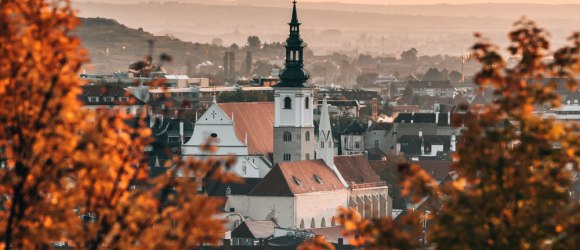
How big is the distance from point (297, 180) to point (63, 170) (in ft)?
239

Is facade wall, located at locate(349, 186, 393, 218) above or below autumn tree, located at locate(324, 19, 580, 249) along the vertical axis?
below

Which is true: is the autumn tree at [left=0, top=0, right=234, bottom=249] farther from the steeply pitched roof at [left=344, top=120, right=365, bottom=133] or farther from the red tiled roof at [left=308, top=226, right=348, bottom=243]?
the steeply pitched roof at [left=344, top=120, right=365, bottom=133]

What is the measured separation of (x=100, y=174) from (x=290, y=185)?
71692mm

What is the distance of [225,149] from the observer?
305 feet

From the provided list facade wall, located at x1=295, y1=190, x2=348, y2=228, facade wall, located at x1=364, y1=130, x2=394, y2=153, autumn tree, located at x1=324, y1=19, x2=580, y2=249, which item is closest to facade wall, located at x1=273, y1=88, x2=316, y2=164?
facade wall, located at x1=295, y1=190, x2=348, y2=228

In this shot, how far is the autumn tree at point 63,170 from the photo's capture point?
13898mm

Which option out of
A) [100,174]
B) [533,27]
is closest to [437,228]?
[533,27]

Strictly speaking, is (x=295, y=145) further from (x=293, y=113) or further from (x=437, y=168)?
(x=437, y=168)

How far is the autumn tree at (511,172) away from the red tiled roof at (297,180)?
2722 inches

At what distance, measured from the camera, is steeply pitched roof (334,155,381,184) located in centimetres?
9219

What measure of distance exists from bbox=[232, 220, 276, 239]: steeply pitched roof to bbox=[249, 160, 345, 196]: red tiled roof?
3194mm

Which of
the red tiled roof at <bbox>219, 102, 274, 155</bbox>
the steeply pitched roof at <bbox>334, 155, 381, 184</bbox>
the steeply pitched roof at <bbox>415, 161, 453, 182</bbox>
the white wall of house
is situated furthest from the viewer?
the steeply pitched roof at <bbox>415, 161, 453, 182</bbox>

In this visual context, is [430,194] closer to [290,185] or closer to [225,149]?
[290,185]

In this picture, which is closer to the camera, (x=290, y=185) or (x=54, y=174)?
(x=54, y=174)
